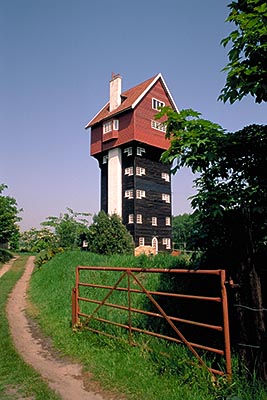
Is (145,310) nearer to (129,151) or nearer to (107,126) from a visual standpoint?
(129,151)

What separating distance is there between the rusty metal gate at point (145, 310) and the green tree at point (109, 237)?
39.4 ft

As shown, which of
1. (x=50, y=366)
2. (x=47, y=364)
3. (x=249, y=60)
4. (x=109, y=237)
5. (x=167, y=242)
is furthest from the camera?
(x=167, y=242)

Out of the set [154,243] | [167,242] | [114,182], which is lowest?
[154,243]

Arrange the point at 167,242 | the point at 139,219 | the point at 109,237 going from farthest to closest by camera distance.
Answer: the point at 167,242 → the point at 139,219 → the point at 109,237

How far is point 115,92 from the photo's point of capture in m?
35.4

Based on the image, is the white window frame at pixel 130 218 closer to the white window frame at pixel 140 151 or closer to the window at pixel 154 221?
the window at pixel 154 221

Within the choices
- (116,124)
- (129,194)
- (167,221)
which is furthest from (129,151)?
(167,221)

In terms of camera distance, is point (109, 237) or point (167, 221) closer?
point (109, 237)

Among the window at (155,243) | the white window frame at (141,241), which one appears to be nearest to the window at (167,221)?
the window at (155,243)

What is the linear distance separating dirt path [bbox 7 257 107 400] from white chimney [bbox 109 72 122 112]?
27.6 m

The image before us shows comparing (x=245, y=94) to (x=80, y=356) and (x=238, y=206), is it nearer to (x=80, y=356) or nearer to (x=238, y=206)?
(x=238, y=206)

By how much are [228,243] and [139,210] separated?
26900 millimetres

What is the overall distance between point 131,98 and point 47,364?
30.3 m

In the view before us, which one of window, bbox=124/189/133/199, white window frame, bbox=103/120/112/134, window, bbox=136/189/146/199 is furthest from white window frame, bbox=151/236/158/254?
white window frame, bbox=103/120/112/134
